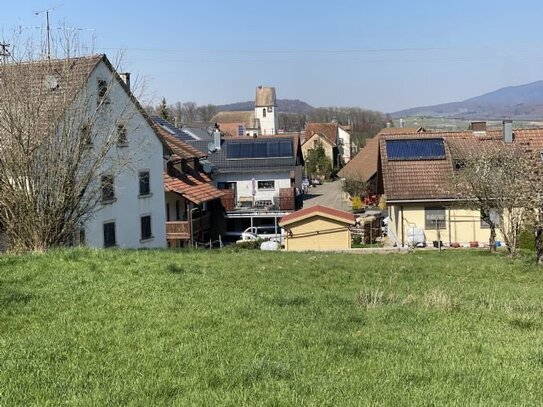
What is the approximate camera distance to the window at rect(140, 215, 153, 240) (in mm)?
31469

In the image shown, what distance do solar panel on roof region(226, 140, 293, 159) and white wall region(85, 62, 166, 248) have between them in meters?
18.7

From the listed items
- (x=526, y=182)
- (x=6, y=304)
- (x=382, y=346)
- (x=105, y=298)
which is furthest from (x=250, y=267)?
(x=526, y=182)

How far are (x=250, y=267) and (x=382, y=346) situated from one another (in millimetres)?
6748

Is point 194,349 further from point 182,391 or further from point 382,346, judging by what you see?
point 382,346

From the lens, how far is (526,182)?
20359mm

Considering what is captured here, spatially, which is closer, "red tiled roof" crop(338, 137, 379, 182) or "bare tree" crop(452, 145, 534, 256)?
"bare tree" crop(452, 145, 534, 256)

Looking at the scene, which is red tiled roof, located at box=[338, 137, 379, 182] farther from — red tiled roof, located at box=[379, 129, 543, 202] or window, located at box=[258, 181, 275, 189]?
red tiled roof, located at box=[379, 129, 543, 202]

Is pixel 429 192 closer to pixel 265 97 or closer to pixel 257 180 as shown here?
pixel 257 180

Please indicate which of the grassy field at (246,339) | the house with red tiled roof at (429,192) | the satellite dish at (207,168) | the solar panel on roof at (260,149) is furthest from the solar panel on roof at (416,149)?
the grassy field at (246,339)

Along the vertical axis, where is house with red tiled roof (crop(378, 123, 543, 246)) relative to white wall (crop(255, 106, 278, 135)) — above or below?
below

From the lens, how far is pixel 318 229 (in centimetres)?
3284

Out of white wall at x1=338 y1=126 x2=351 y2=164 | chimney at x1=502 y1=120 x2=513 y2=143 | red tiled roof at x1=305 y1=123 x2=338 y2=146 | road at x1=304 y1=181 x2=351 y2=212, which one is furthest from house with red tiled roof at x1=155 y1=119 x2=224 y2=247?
white wall at x1=338 y1=126 x2=351 y2=164

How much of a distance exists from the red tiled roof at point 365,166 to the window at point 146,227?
83.9 ft

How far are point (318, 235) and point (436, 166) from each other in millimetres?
7464
